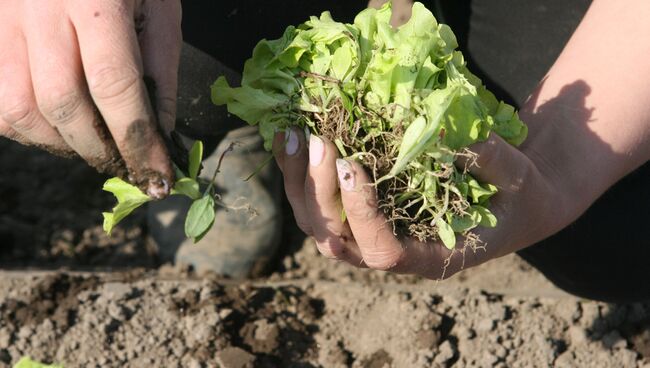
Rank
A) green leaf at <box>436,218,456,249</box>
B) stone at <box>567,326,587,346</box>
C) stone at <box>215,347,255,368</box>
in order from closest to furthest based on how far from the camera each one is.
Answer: green leaf at <box>436,218,456,249</box> < stone at <box>215,347,255,368</box> < stone at <box>567,326,587,346</box>

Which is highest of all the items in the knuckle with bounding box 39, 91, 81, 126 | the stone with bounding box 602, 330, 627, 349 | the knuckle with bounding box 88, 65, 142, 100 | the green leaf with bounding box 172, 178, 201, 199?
the knuckle with bounding box 88, 65, 142, 100

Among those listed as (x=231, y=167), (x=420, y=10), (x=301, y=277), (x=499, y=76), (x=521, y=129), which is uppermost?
(x=420, y=10)

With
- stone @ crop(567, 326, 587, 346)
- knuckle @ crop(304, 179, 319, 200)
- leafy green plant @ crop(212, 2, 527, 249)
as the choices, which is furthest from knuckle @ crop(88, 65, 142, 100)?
stone @ crop(567, 326, 587, 346)

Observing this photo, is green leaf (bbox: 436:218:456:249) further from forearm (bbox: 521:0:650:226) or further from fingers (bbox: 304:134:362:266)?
forearm (bbox: 521:0:650:226)

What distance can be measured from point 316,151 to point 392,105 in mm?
160

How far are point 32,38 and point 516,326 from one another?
5.25 ft

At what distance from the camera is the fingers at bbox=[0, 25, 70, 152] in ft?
4.45

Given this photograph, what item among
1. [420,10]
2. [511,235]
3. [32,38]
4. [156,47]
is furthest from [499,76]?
[32,38]

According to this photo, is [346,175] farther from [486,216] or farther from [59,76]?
[59,76]

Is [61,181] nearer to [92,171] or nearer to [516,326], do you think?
[92,171]

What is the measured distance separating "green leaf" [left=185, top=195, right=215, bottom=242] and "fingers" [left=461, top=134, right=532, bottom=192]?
0.48 m

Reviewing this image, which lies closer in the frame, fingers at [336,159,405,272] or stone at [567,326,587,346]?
fingers at [336,159,405,272]

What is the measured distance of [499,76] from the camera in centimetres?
246

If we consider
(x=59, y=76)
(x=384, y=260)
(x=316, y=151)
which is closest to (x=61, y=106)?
(x=59, y=76)
